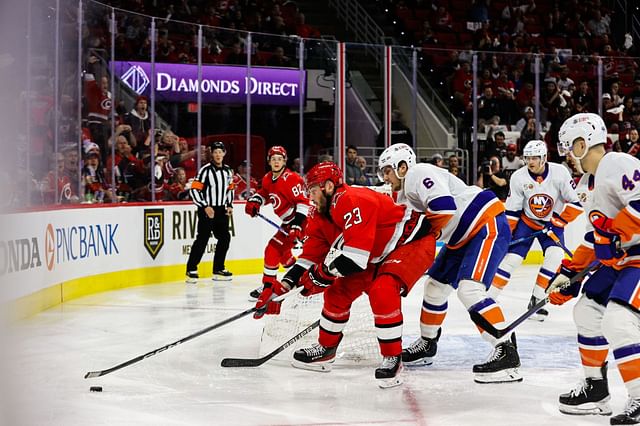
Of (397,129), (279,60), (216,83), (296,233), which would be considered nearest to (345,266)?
(296,233)

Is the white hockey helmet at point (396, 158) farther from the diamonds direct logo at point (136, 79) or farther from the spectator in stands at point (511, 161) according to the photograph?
the spectator in stands at point (511, 161)

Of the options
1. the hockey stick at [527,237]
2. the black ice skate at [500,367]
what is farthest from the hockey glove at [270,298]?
the hockey stick at [527,237]

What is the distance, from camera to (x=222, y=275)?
26.7ft

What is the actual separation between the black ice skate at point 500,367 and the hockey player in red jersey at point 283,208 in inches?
97.2

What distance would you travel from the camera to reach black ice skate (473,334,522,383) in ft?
Result: 12.8

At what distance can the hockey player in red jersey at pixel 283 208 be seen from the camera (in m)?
6.29

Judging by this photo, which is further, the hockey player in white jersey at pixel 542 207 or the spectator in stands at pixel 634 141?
the spectator in stands at pixel 634 141

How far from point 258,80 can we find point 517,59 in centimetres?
301

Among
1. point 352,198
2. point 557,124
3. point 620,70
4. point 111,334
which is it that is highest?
point 620,70

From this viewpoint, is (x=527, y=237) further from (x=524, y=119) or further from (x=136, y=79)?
(x=524, y=119)

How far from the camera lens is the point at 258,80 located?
8.70 m

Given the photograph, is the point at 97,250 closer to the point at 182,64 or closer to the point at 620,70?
the point at 182,64

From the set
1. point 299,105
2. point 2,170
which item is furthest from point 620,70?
point 2,170

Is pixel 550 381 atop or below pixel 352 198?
below
